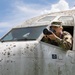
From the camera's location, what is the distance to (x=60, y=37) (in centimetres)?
1052

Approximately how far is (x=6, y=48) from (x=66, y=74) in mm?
2074

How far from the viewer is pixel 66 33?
10484mm

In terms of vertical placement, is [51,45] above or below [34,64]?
above

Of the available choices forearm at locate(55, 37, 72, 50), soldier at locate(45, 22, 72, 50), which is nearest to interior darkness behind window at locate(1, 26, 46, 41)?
soldier at locate(45, 22, 72, 50)

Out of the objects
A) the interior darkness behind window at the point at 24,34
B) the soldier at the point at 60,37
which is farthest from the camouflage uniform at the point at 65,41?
the interior darkness behind window at the point at 24,34

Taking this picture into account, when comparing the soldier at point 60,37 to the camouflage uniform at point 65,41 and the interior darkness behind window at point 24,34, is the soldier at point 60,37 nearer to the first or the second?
the camouflage uniform at point 65,41

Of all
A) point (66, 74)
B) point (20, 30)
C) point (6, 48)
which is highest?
point (20, 30)

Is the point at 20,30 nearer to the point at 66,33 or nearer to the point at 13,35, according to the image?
the point at 13,35

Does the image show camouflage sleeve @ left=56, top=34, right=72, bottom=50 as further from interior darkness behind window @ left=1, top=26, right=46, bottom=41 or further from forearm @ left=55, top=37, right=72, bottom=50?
interior darkness behind window @ left=1, top=26, right=46, bottom=41

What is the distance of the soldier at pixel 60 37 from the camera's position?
10.1m

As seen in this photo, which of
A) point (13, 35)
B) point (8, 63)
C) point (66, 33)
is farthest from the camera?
point (13, 35)

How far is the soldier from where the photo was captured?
1008cm

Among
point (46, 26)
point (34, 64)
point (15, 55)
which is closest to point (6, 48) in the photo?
point (15, 55)

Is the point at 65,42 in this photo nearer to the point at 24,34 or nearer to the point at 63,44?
the point at 63,44
